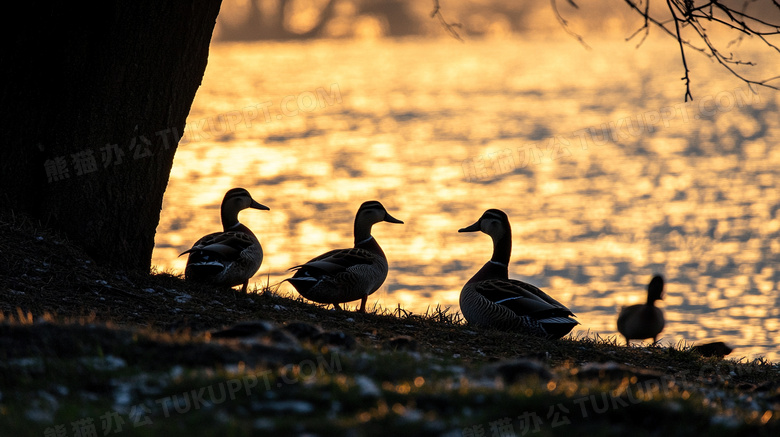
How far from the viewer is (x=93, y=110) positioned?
36.6 feet

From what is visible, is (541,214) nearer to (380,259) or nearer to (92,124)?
(380,259)

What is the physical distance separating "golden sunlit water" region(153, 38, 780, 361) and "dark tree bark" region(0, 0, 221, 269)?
450cm

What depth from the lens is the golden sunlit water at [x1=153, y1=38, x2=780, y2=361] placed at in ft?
77.8

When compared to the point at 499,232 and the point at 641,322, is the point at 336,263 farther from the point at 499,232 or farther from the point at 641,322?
the point at 641,322

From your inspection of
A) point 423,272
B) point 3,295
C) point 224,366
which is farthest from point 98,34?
point 423,272

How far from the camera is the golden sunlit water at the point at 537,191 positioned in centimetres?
2370

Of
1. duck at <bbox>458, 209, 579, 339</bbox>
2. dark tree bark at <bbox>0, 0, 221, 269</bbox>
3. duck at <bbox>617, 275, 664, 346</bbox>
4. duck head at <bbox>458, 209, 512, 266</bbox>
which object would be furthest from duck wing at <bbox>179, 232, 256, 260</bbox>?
duck at <bbox>617, 275, 664, 346</bbox>

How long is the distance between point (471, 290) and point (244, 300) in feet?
12.3

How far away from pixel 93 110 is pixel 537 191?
27643 millimetres

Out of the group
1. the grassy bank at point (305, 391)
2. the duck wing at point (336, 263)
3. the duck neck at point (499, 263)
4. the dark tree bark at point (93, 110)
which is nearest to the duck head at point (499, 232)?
the duck neck at point (499, 263)

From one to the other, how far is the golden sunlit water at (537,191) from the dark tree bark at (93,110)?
4.50 meters

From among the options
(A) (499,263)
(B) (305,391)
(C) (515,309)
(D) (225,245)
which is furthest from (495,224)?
(B) (305,391)

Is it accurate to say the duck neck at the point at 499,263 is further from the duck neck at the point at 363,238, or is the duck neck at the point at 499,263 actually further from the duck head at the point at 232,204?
the duck head at the point at 232,204

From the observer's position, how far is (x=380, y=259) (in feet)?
45.7
